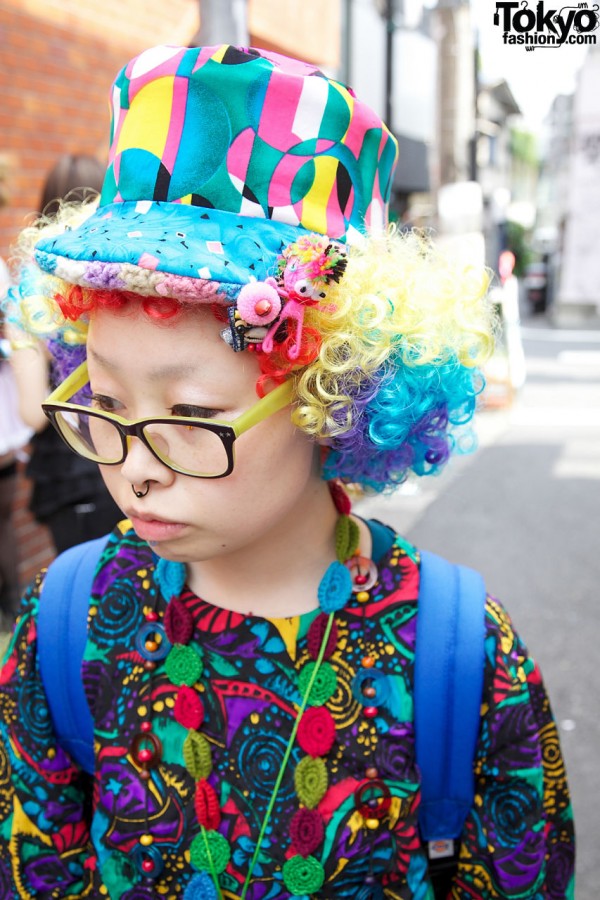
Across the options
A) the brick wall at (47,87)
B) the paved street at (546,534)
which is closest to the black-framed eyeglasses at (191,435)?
the paved street at (546,534)

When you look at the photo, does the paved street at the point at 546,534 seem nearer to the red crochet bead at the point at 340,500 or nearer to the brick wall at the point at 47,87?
the red crochet bead at the point at 340,500

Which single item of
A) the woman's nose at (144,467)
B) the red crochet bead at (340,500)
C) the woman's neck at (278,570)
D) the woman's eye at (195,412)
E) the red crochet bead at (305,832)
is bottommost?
the red crochet bead at (305,832)

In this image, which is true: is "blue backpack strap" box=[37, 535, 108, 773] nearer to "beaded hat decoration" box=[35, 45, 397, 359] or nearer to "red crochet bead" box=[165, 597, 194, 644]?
"red crochet bead" box=[165, 597, 194, 644]

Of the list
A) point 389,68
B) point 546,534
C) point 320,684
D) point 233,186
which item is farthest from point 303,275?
point 389,68

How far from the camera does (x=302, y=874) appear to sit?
3.82ft

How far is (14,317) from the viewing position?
1.42 m

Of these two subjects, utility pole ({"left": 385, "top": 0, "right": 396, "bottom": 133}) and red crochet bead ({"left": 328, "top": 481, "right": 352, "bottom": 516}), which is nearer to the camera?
red crochet bead ({"left": 328, "top": 481, "right": 352, "bottom": 516})

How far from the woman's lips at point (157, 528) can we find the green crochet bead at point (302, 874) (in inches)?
19.0

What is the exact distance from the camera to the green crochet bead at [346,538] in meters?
1.33

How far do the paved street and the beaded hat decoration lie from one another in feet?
5.09

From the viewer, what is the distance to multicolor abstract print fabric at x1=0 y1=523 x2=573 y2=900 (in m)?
1.20

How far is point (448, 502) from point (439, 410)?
472 centimetres

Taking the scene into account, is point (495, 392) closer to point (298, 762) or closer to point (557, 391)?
point (557, 391)

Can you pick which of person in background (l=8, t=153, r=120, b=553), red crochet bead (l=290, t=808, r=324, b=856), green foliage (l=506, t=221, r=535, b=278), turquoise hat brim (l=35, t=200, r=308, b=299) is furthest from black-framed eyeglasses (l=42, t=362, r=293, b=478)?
green foliage (l=506, t=221, r=535, b=278)
